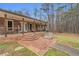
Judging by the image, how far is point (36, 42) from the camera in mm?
3766

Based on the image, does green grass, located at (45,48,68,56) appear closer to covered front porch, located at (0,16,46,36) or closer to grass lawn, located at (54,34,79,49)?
grass lawn, located at (54,34,79,49)

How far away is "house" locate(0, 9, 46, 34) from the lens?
12.3 feet

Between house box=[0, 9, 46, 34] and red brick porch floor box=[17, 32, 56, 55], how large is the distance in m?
0.08

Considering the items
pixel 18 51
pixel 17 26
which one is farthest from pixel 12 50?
pixel 17 26

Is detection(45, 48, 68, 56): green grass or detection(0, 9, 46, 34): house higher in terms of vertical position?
detection(0, 9, 46, 34): house

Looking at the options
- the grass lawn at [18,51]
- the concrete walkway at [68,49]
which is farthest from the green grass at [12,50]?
the concrete walkway at [68,49]

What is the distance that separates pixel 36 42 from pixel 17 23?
0.37 metres

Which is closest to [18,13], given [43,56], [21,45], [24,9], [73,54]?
[24,9]

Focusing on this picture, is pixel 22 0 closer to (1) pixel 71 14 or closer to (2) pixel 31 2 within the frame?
(2) pixel 31 2

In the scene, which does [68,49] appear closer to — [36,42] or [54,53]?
[54,53]

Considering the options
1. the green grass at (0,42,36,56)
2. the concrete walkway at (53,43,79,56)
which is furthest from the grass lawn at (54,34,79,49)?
the green grass at (0,42,36,56)

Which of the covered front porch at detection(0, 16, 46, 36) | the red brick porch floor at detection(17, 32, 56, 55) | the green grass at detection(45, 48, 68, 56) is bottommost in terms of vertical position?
the green grass at detection(45, 48, 68, 56)

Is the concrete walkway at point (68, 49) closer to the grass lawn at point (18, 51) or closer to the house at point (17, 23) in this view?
the grass lawn at point (18, 51)

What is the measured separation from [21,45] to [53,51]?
444 millimetres
